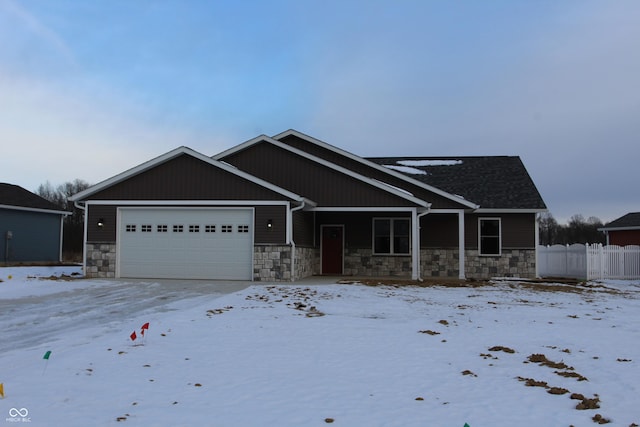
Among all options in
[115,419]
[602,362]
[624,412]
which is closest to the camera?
[115,419]

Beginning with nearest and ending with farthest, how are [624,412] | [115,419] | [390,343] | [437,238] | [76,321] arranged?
[115,419] < [624,412] < [390,343] < [76,321] < [437,238]

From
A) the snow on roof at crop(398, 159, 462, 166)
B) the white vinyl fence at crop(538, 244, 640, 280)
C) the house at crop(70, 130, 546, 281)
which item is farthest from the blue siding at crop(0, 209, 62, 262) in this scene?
the white vinyl fence at crop(538, 244, 640, 280)

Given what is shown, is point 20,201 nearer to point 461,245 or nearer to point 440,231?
point 440,231

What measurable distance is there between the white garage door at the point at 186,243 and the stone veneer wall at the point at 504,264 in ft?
29.2

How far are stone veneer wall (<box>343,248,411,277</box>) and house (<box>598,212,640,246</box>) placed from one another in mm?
14177

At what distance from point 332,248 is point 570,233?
5766 cm

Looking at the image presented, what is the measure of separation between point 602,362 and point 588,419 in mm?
2398

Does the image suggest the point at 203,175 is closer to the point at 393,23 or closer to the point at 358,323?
the point at 393,23

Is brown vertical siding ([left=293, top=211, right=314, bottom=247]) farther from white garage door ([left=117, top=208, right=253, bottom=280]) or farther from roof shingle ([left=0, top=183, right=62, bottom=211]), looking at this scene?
roof shingle ([left=0, top=183, right=62, bottom=211])

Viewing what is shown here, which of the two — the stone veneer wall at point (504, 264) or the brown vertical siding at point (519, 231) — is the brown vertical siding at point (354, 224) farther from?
the brown vertical siding at point (519, 231)

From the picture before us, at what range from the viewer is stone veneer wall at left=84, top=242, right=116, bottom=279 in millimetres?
18013

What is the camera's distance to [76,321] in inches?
374

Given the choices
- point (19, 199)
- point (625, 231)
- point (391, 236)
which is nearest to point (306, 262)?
point (391, 236)

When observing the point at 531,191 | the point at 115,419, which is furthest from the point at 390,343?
the point at 531,191
